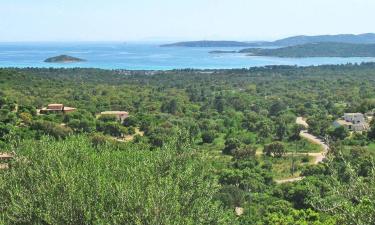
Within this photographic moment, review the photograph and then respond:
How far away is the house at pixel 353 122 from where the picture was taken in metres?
52.4

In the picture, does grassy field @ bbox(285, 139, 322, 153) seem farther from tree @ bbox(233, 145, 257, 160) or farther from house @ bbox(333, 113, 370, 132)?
house @ bbox(333, 113, 370, 132)

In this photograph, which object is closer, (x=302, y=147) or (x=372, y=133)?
(x=302, y=147)

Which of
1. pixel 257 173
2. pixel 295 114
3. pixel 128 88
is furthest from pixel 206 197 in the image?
pixel 128 88

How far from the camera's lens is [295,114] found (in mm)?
65062

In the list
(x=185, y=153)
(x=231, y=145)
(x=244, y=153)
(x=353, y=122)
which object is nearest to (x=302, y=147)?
(x=231, y=145)

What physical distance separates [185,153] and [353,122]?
43.2m

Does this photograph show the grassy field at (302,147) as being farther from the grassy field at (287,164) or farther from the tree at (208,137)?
the tree at (208,137)

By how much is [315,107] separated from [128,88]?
3506 cm

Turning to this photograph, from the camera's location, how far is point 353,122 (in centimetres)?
5456

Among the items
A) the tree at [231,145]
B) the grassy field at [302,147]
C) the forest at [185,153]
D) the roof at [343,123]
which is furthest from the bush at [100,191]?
the roof at [343,123]

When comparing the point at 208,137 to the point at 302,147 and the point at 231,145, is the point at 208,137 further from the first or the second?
the point at 302,147

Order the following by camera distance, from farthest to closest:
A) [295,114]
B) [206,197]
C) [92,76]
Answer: [92,76] → [295,114] → [206,197]

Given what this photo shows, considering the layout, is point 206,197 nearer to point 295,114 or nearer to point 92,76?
point 295,114

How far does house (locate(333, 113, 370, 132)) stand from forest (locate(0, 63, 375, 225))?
4.35 ft
